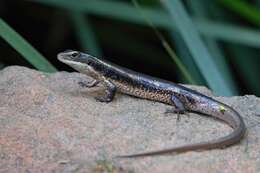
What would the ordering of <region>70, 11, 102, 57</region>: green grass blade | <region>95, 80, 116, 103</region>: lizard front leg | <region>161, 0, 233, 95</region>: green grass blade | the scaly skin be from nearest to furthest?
the scaly skin < <region>95, 80, 116, 103</region>: lizard front leg < <region>161, 0, 233, 95</region>: green grass blade < <region>70, 11, 102, 57</region>: green grass blade

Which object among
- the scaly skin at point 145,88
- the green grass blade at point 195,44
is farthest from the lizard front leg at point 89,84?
the green grass blade at point 195,44

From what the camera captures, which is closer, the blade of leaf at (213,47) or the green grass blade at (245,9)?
the green grass blade at (245,9)

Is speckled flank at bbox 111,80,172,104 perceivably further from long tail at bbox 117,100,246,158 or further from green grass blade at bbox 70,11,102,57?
Answer: green grass blade at bbox 70,11,102,57

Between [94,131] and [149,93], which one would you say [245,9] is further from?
[94,131]

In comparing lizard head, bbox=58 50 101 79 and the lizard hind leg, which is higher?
lizard head, bbox=58 50 101 79

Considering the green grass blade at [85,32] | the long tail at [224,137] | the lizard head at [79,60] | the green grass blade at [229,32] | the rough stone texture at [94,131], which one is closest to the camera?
the rough stone texture at [94,131]

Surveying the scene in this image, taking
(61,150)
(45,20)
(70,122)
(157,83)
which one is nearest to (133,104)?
(157,83)

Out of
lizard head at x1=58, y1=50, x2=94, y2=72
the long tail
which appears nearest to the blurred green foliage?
lizard head at x1=58, y1=50, x2=94, y2=72

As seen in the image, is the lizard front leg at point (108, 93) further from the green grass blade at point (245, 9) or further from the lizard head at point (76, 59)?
the green grass blade at point (245, 9)

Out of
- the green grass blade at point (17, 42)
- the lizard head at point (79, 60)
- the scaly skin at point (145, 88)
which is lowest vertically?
the scaly skin at point (145, 88)
